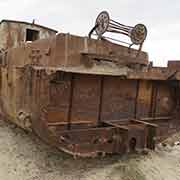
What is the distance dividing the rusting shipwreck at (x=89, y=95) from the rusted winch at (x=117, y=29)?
0.83ft

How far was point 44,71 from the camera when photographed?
119 inches

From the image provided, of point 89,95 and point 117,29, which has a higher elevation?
point 117,29

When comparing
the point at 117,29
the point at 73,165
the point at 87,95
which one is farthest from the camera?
the point at 117,29

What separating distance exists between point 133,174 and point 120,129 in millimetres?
700

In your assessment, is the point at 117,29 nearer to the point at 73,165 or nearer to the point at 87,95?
the point at 87,95

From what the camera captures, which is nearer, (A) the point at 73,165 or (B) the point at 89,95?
(B) the point at 89,95

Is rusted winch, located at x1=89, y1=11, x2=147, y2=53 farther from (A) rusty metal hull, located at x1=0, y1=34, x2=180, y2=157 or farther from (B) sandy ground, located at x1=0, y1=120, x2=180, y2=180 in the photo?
(B) sandy ground, located at x1=0, y1=120, x2=180, y2=180

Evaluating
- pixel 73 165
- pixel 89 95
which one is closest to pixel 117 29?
pixel 89 95

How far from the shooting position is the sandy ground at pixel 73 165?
350cm

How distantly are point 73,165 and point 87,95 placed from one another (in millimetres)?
1190

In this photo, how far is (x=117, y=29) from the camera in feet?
14.4

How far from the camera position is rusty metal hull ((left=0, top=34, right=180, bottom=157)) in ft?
10.3

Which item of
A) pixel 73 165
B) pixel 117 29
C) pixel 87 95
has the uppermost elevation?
pixel 117 29

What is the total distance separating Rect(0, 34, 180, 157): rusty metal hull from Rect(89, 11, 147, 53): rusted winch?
30 centimetres
